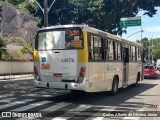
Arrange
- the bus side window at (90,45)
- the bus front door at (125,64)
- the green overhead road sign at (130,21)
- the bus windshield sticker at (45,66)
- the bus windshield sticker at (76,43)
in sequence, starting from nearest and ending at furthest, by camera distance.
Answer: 1. the bus windshield sticker at (76,43)
2. the bus side window at (90,45)
3. the bus windshield sticker at (45,66)
4. the bus front door at (125,64)
5. the green overhead road sign at (130,21)

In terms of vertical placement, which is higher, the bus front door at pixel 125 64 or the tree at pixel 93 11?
the tree at pixel 93 11

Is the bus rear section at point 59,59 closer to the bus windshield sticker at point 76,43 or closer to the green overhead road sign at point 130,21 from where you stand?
the bus windshield sticker at point 76,43

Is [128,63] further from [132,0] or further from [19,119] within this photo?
[132,0]

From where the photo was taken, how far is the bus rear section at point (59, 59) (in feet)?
40.2

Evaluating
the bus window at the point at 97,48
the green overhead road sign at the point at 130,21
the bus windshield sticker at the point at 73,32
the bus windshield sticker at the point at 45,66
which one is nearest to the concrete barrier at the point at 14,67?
the green overhead road sign at the point at 130,21

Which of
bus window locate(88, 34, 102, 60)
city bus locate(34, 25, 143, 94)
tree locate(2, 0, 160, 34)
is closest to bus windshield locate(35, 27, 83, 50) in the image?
city bus locate(34, 25, 143, 94)

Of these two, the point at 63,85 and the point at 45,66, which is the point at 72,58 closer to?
the point at 63,85

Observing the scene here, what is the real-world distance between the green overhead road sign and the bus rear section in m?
25.5

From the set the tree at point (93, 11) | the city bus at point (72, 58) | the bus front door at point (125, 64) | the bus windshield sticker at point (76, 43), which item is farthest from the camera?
the tree at point (93, 11)

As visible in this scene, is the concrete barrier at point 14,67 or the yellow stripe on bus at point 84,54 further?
the concrete barrier at point 14,67

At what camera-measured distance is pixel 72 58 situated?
1238 cm

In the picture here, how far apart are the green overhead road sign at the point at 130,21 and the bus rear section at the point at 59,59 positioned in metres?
25.5

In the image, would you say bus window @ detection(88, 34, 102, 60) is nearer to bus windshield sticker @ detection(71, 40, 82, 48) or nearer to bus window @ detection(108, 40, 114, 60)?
bus windshield sticker @ detection(71, 40, 82, 48)

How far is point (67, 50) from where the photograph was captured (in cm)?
1255
